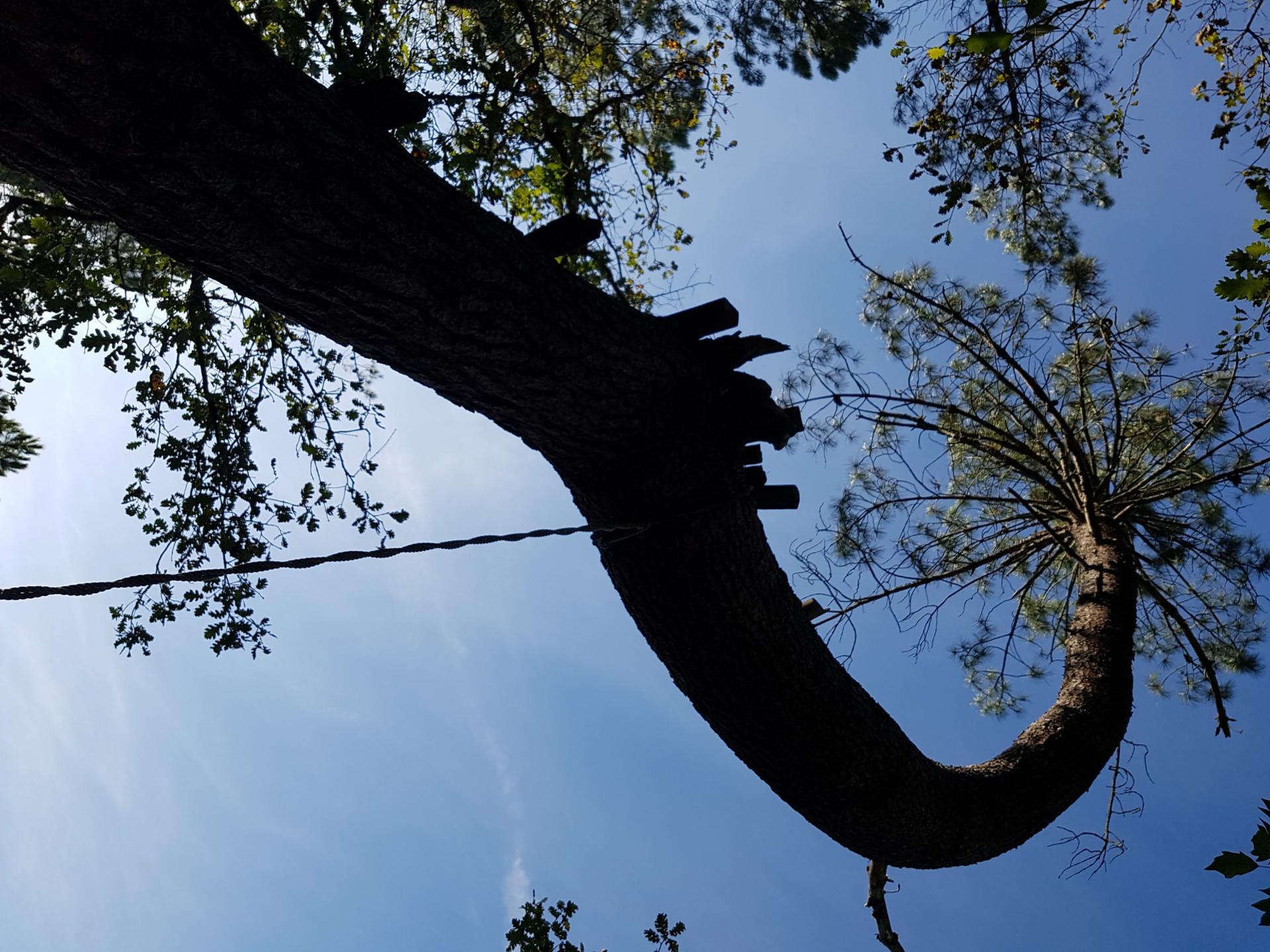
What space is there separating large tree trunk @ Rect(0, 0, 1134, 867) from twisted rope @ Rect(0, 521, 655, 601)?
243 millimetres

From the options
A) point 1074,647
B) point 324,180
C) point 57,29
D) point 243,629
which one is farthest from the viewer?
point 243,629

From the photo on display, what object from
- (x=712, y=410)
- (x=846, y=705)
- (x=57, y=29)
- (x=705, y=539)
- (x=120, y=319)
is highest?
(x=120, y=319)

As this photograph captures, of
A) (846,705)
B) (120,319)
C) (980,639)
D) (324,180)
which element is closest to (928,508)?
(980,639)

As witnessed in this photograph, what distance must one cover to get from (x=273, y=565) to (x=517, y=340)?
91 centimetres

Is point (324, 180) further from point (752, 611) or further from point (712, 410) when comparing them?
point (752, 611)

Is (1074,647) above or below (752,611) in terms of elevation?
above

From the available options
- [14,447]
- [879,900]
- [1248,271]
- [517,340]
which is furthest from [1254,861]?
[14,447]

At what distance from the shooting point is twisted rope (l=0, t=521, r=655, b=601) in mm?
1540

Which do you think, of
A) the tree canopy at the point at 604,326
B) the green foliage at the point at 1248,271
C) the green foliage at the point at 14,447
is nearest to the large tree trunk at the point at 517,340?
the tree canopy at the point at 604,326

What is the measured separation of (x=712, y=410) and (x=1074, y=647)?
97.0 inches

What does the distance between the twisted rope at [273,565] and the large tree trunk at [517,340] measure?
243mm

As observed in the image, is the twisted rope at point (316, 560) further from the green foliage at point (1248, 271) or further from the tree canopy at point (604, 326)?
the green foliage at point (1248, 271)

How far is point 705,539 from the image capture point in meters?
2.64

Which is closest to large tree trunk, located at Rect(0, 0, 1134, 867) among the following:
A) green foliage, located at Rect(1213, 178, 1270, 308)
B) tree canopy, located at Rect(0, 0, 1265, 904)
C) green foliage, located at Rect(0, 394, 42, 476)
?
tree canopy, located at Rect(0, 0, 1265, 904)
